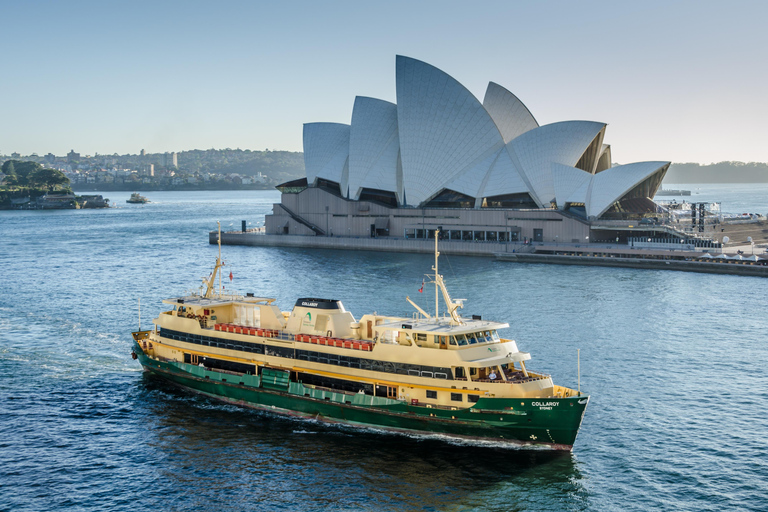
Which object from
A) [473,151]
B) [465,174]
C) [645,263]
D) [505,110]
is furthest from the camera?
[505,110]

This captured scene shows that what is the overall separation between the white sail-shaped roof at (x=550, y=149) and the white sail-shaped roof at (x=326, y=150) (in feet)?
83.3

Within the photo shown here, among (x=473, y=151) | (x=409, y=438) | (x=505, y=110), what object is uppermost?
(x=505, y=110)

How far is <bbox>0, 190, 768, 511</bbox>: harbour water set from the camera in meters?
20.4

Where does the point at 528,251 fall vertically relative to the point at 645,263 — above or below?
above

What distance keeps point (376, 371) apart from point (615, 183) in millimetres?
57570

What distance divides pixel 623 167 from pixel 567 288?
28.9 m

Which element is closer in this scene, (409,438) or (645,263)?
(409,438)

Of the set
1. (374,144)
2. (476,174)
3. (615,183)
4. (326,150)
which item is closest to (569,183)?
(615,183)

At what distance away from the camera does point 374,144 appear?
8944 centimetres

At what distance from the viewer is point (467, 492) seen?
2034cm

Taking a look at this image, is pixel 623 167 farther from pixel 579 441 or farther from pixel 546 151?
pixel 579 441

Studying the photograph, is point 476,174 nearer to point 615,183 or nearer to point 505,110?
point 505,110

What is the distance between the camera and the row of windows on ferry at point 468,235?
7988cm

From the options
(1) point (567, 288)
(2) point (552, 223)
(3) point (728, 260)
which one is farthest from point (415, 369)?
Answer: (2) point (552, 223)
